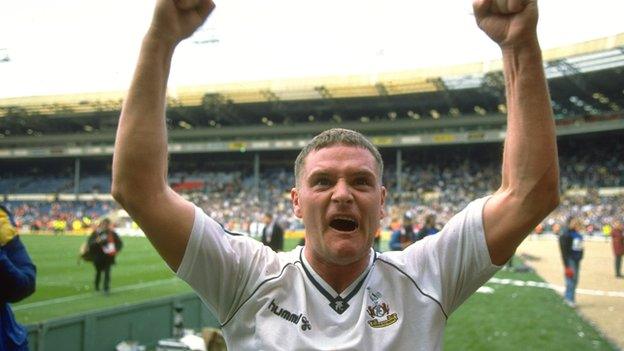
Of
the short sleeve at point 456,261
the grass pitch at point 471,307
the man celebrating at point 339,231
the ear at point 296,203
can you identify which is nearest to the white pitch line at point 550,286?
the grass pitch at point 471,307

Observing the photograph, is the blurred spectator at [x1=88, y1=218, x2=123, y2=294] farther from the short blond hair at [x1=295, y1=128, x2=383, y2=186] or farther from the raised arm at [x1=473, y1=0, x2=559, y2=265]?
the raised arm at [x1=473, y1=0, x2=559, y2=265]

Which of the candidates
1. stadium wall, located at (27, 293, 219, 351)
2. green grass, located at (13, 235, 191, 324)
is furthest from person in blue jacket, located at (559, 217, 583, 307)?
green grass, located at (13, 235, 191, 324)

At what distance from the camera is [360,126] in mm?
53469

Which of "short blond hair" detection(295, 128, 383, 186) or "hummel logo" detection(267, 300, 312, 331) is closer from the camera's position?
"hummel logo" detection(267, 300, 312, 331)

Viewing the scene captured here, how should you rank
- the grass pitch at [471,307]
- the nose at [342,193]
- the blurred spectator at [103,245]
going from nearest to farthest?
the nose at [342,193]
the grass pitch at [471,307]
the blurred spectator at [103,245]

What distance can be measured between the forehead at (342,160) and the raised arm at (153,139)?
0.55 meters

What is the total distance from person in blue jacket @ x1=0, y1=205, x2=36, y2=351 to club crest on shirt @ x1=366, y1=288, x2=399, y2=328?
2.42m

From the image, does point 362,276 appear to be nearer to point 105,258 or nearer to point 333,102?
point 105,258

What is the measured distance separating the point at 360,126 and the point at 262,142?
32.8ft

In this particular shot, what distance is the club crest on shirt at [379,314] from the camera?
206 cm

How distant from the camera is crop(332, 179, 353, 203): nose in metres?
2.09

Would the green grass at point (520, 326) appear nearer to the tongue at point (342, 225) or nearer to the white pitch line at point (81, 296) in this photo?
the tongue at point (342, 225)

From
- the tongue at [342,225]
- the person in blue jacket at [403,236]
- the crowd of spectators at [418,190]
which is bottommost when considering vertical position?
the crowd of spectators at [418,190]

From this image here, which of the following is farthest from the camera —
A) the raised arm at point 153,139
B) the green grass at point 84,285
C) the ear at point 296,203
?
the green grass at point 84,285
